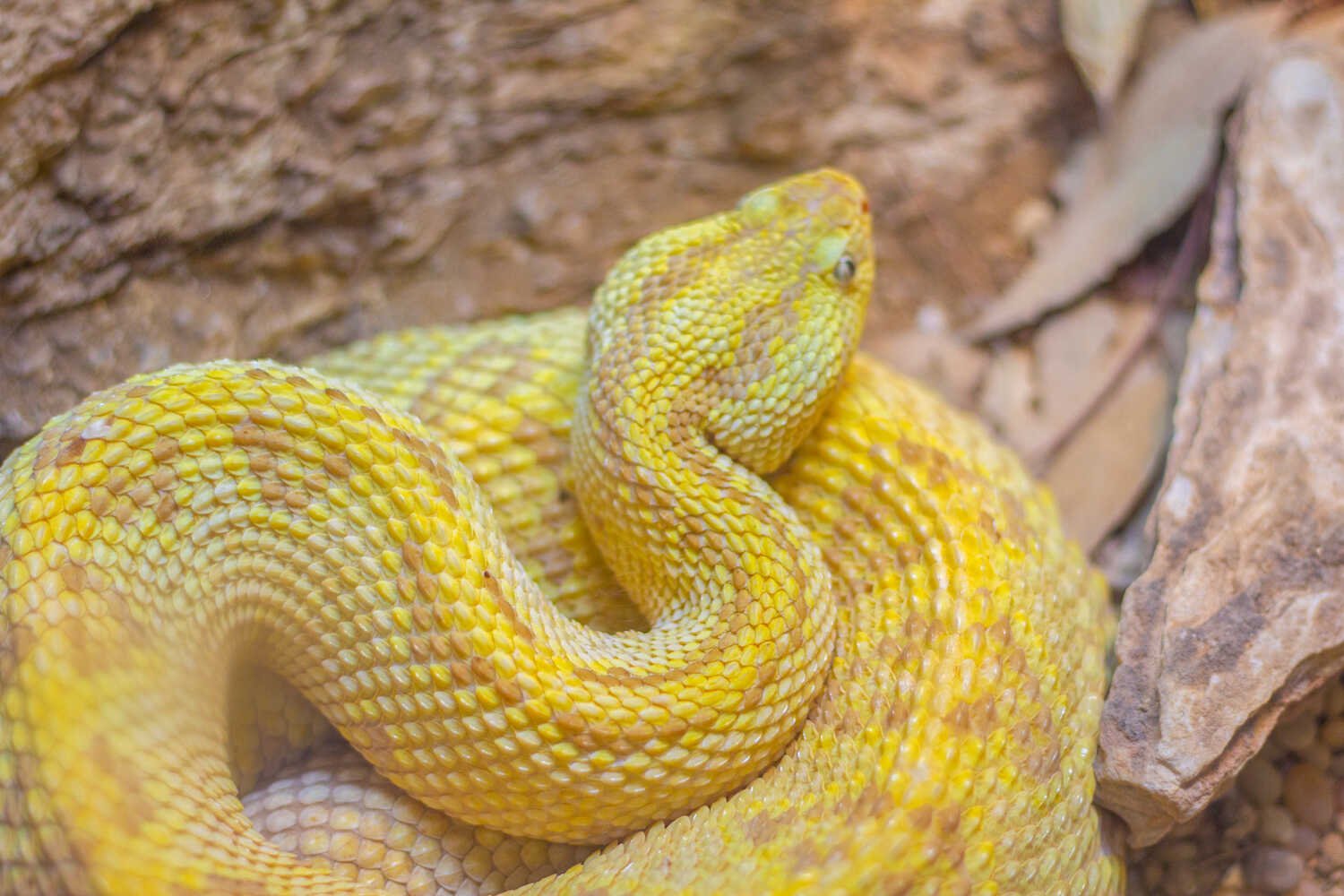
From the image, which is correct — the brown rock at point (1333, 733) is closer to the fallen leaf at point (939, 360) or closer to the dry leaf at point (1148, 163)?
the fallen leaf at point (939, 360)

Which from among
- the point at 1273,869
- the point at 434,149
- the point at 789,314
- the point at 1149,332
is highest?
the point at 434,149

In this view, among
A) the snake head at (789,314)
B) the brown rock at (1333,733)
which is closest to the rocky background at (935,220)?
the brown rock at (1333,733)

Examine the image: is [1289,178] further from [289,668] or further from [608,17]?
[289,668]

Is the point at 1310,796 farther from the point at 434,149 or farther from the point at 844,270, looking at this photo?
the point at 434,149

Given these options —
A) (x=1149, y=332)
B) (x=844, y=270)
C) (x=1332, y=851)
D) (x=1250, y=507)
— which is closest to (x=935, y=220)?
(x=1149, y=332)

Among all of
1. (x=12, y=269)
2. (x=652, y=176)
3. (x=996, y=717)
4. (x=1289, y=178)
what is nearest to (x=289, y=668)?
(x=12, y=269)

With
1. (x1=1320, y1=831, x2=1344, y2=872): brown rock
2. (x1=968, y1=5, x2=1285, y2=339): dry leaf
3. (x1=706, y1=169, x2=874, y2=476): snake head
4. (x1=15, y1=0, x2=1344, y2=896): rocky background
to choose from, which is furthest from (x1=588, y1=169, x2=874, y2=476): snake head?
(x1=1320, y1=831, x2=1344, y2=872): brown rock

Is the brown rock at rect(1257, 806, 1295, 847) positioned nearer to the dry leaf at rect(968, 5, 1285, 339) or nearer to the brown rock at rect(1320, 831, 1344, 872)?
the brown rock at rect(1320, 831, 1344, 872)
